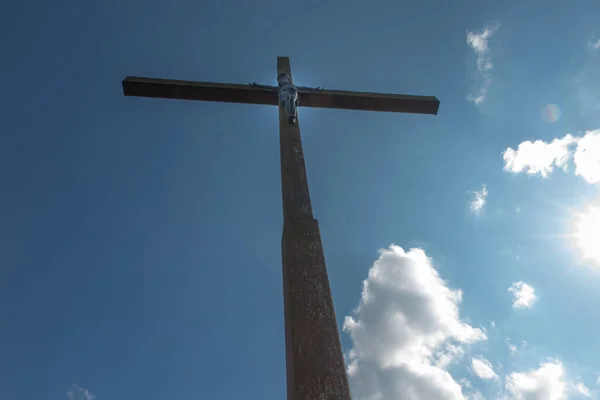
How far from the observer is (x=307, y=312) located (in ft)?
8.34

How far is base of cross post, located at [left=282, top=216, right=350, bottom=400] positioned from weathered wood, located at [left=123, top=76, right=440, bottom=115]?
3.02 m

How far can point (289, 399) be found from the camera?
2.36 m

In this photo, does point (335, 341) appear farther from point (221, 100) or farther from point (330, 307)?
point (221, 100)

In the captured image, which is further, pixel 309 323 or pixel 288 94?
→ pixel 288 94

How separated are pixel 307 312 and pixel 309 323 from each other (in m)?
0.07

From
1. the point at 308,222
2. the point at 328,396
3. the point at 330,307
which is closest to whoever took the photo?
the point at 328,396

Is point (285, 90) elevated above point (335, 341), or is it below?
above

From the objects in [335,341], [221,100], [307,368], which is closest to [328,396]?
[307,368]

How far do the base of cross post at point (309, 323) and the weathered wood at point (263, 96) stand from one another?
3.02m

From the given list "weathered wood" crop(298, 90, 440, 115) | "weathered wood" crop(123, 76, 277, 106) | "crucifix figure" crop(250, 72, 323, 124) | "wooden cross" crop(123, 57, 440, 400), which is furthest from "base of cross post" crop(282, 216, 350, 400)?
"weathered wood" crop(298, 90, 440, 115)

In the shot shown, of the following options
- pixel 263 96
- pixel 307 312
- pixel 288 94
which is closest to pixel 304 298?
pixel 307 312

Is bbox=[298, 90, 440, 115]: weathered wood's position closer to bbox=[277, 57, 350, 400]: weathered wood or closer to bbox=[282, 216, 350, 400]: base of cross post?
bbox=[277, 57, 350, 400]: weathered wood

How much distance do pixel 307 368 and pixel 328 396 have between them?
0.18 m

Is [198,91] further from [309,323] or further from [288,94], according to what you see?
[309,323]
